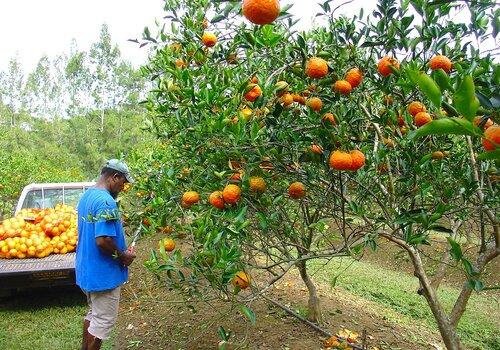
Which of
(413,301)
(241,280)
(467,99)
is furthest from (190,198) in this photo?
(413,301)

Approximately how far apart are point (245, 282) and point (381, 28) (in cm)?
158

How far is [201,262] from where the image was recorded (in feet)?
8.24

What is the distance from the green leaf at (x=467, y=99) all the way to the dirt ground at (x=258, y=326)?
11.1 feet

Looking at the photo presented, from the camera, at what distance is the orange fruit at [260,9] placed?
1533 millimetres

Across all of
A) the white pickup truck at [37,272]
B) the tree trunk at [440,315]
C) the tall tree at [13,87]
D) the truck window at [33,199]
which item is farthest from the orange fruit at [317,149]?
the tall tree at [13,87]

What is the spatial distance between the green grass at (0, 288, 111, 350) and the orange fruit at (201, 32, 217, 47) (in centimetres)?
350

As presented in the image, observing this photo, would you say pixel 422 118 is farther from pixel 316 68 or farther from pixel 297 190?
pixel 297 190

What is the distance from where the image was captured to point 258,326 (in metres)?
4.68

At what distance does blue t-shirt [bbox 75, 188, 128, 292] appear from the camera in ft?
11.8

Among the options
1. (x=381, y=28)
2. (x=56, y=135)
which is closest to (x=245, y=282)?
(x=381, y=28)

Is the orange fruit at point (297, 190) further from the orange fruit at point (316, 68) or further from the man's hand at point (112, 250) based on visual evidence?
the man's hand at point (112, 250)

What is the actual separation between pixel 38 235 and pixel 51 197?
2192 millimetres

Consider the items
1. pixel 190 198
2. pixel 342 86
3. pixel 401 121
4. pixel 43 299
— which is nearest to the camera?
pixel 342 86

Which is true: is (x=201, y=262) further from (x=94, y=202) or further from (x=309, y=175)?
(x=94, y=202)
